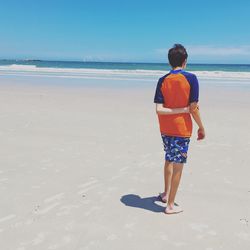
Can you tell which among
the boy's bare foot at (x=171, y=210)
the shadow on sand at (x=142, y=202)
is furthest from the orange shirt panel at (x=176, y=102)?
the shadow on sand at (x=142, y=202)

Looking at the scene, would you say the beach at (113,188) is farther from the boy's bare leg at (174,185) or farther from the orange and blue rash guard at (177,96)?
the orange and blue rash guard at (177,96)

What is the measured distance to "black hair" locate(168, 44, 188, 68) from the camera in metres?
3.27

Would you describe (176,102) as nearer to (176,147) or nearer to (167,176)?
(176,147)

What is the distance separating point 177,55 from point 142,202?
1.82 metres

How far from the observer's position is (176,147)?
3.45m

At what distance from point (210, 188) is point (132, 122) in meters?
4.27

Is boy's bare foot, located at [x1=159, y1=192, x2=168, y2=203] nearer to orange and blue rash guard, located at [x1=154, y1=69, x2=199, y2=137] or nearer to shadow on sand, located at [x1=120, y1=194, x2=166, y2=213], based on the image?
shadow on sand, located at [x1=120, y1=194, x2=166, y2=213]

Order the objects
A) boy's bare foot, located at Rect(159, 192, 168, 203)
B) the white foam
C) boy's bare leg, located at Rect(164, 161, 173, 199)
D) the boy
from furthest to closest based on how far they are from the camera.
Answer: the white foam < boy's bare foot, located at Rect(159, 192, 168, 203) < boy's bare leg, located at Rect(164, 161, 173, 199) < the boy

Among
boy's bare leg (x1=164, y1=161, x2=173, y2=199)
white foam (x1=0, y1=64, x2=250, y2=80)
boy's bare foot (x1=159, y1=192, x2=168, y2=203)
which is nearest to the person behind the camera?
boy's bare leg (x1=164, y1=161, x2=173, y2=199)

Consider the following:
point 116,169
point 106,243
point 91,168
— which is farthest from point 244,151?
point 106,243

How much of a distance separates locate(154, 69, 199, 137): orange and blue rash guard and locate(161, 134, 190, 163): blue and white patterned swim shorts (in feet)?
0.19

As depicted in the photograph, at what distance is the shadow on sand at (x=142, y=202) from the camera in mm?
3811

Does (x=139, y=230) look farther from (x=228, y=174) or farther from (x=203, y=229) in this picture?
(x=228, y=174)

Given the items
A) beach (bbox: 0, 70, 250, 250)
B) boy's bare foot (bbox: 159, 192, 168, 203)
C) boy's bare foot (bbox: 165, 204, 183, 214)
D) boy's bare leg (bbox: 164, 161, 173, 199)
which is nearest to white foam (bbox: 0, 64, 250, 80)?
beach (bbox: 0, 70, 250, 250)
